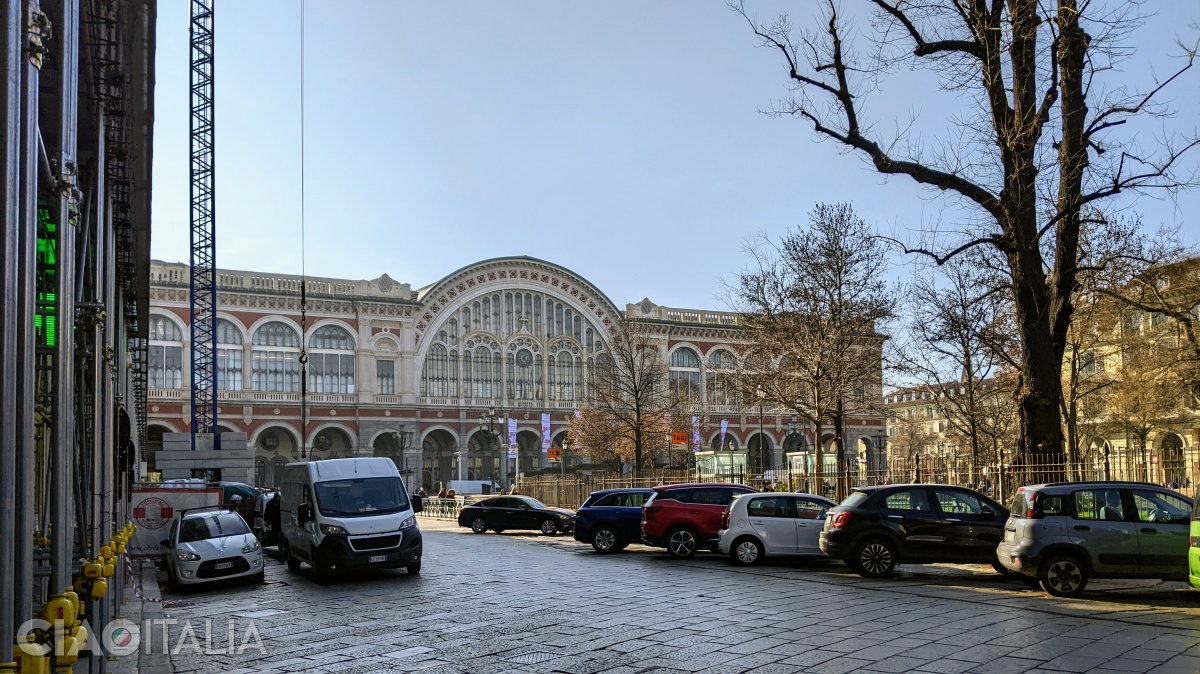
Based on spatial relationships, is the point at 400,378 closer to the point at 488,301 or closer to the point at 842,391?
the point at 488,301

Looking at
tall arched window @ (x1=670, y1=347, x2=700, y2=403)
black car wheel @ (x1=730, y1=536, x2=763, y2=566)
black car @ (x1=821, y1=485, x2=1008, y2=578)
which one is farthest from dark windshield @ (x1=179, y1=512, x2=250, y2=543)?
tall arched window @ (x1=670, y1=347, x2=700, y2=403)

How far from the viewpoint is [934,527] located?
15883mm

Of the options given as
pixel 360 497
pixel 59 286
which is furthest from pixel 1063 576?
pixel 59 286

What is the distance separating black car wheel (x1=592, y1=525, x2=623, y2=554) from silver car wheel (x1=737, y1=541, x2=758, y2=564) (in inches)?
183

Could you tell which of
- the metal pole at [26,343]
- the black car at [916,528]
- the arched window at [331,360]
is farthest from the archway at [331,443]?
the metal pole at [26,343]

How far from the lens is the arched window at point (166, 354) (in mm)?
58625

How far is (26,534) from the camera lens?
4.11m

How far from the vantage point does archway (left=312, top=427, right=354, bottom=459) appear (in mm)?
63906

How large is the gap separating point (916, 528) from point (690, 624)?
6238mm

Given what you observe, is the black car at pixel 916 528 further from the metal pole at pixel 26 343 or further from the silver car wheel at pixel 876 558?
the metal pole at pixel 26 343

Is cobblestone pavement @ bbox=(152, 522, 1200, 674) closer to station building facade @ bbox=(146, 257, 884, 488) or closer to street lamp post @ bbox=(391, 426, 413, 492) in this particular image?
station building facade @ bbox=(146, 257, 884, 488)

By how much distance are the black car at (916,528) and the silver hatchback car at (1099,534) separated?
2.24 meters

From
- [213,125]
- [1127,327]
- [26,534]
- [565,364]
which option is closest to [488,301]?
[565,364]

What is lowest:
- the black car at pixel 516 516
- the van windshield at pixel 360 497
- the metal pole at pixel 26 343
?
the black car at pixel 516 516
